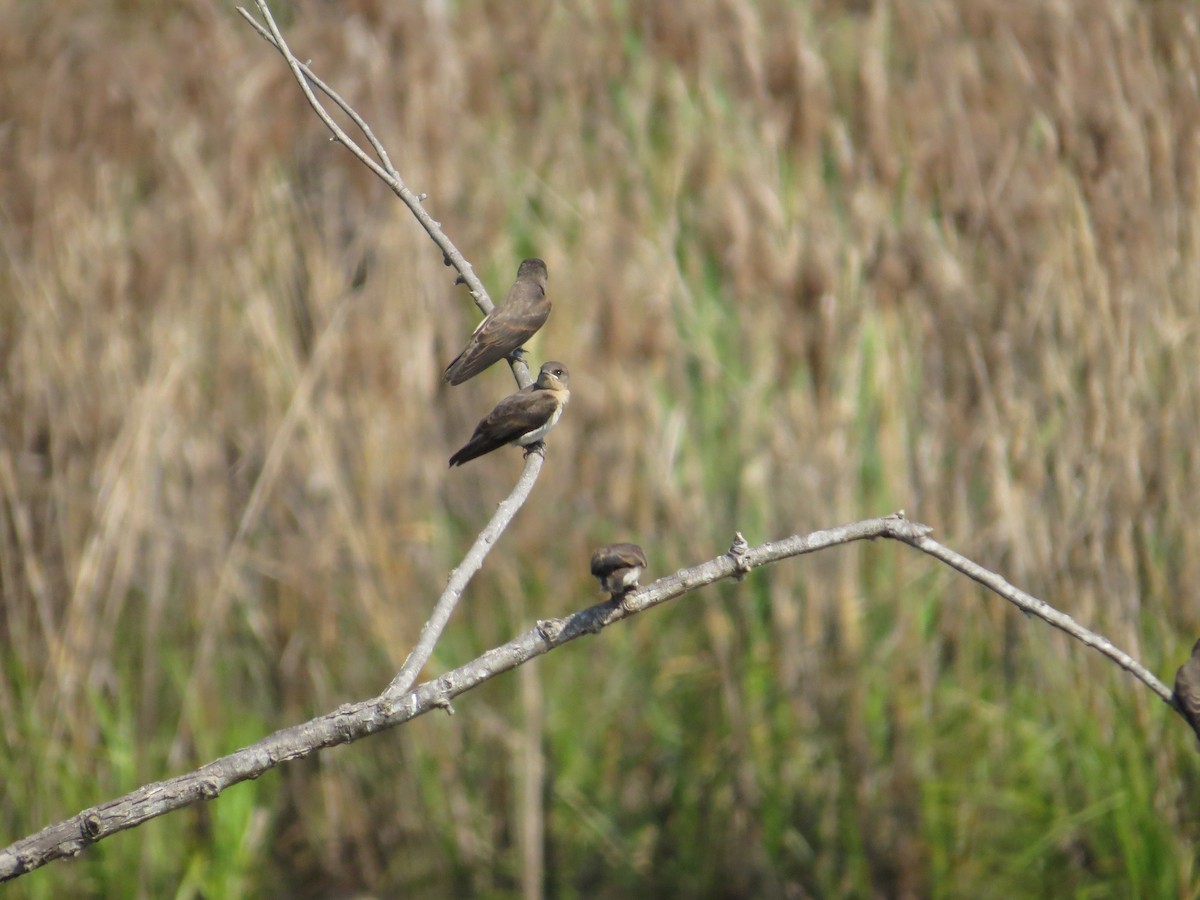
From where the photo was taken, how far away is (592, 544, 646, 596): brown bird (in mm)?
1806

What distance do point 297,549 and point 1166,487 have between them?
3.04 metres

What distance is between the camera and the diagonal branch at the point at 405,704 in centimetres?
144

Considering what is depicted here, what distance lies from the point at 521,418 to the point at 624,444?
95.6 inches

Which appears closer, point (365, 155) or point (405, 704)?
point (405, 704)

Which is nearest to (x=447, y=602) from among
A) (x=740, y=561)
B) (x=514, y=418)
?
(x=740, y=561)

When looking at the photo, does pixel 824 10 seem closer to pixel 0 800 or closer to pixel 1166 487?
pixel 1166 487

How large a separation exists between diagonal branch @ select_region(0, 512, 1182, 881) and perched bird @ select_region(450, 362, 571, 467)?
82cm

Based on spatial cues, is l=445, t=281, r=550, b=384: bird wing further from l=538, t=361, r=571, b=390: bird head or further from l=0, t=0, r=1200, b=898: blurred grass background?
l=0, t=0, r=1200, b=898: blurred grass background

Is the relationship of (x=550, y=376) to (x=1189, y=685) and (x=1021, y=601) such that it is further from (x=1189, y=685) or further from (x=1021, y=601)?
(x=1189, y=685)

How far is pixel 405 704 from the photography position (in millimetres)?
1597

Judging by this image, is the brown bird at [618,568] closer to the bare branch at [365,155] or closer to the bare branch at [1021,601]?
the bare branch at [1021,601]

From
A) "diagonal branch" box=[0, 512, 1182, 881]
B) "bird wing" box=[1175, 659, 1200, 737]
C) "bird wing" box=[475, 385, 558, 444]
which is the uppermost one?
"bird wing" box=[475, 385, 558, 444]

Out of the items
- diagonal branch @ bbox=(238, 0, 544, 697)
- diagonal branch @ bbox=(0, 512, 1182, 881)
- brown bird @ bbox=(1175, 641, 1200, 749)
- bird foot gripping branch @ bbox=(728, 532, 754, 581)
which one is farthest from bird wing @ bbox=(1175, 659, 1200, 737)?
diagonal branch @ bbox=(238, 0, 544, 697)

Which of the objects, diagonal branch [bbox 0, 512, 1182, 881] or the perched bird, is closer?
diagonal branch [bbox 0, 512, 1182, 881]
